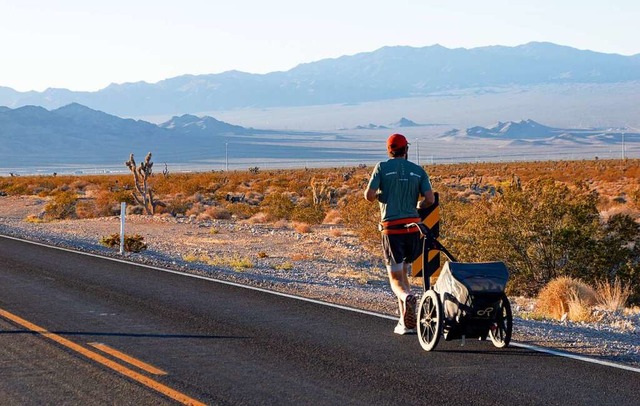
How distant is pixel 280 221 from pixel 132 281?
17.6 meters

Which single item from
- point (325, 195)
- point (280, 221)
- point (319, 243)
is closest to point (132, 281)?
point (319, 243)

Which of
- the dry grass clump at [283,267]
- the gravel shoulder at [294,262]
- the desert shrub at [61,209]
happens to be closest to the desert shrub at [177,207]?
the desert shrub at [61,209]

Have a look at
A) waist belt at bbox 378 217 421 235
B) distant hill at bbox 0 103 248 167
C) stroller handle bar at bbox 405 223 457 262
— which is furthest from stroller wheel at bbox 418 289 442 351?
distant hill at bbox 0 103 248 167

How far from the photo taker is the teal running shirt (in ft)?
30.2

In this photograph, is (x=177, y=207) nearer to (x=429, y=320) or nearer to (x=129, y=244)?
(x=129, y=244)

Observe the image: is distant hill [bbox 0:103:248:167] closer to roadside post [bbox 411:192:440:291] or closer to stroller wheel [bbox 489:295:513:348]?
roadside post [bbox 411:192:440:291]

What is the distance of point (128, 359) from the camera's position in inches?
333

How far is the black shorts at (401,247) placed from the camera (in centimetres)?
927

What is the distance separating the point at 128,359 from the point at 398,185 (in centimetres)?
317

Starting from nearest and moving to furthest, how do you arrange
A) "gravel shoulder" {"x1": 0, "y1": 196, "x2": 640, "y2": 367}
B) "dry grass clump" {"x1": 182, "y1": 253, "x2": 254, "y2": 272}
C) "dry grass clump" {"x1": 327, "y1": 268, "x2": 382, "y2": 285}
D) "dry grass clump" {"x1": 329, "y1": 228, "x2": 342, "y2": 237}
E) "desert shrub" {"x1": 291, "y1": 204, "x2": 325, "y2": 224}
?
"gravel shoulder" {"x1": 0, "y1": 196, "x2": 640, "y2": 367} → "dry grass clump" {"x1": 182, "y1": 253, "x2": 254, "y2": 272} → "dry grass clump" {"x1": 327, "y1": 268, "x2": 382, "y2": 285} → "dry grass clump" {"x1": 329, "y1": 228, "x2": 342, "y2": 237} → "desert shrub" {"x1": 291, "y1": 204, "x2": 325, "y2": 224}

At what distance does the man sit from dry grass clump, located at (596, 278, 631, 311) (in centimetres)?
478

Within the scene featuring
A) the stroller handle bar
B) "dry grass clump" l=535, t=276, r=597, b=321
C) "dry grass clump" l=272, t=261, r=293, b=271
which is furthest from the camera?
"dry grass clump" l=272, t=261, r=293, b=271

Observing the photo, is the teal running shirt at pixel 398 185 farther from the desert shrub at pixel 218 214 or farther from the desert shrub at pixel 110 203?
the desert shrub at pixel 110 203

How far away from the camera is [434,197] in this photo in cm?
948
